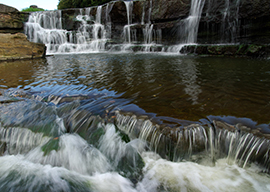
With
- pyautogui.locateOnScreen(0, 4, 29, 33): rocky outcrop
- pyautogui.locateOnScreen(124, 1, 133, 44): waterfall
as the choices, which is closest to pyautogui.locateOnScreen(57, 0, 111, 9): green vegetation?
pyautogui.locateOnScreen(124, 1, 133, 44): waterfall

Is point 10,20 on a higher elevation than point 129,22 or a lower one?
lower

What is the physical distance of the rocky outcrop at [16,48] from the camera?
11.6 m

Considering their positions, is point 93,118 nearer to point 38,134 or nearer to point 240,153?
point 38,134

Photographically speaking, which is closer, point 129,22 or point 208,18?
point 208,18

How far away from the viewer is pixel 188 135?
2.45m

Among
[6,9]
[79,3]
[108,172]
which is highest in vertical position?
[79,3]

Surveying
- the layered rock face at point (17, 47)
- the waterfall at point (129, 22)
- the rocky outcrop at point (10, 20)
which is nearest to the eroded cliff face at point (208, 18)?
the waterfall at point (129, 22)

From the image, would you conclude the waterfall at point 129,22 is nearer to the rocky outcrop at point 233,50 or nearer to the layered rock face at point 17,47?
the rocky outcrop at point 233,50

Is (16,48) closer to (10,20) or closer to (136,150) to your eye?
(10,20)

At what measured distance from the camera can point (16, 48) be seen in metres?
12.1

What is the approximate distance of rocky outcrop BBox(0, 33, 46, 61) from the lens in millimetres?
11648

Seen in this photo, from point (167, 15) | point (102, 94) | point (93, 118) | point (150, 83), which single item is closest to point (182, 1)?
point (167, 15)

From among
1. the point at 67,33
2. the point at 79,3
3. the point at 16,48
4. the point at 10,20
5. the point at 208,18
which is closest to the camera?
the point at 16,48

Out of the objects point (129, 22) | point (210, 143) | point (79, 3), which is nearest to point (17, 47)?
point (129, 22)
